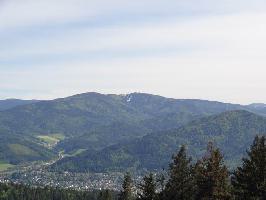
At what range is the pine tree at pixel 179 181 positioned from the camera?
5522 centimetres

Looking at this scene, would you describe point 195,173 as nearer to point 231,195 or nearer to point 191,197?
point 191,197

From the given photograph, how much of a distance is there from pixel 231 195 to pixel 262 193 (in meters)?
3.56

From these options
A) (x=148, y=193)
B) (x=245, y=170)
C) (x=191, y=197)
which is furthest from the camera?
(x=148, y=193)

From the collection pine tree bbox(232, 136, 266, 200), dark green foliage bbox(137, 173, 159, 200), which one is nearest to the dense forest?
pine tree bbox(232, 136, 266, 200)

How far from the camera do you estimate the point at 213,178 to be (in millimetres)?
48875

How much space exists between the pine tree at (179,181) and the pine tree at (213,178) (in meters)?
3.80

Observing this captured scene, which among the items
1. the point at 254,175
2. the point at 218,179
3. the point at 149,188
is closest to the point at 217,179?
the point at 218,179

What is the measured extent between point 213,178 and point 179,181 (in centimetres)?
761

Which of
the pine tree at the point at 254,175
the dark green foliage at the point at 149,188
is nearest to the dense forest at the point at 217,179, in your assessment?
the pine tree at the point at 254,175

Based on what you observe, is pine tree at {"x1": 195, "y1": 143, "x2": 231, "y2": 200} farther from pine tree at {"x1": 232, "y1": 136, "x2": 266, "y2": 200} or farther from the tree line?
pine tree at {"x1": 232, "y1": 136, "x2": 266, "y2": 200}

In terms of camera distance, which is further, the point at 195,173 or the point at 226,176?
the point at 195,173

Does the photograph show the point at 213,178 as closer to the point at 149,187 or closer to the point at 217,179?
the point at 217,179

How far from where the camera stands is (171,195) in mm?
55938

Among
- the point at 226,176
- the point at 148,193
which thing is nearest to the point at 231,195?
the point at 226,176
